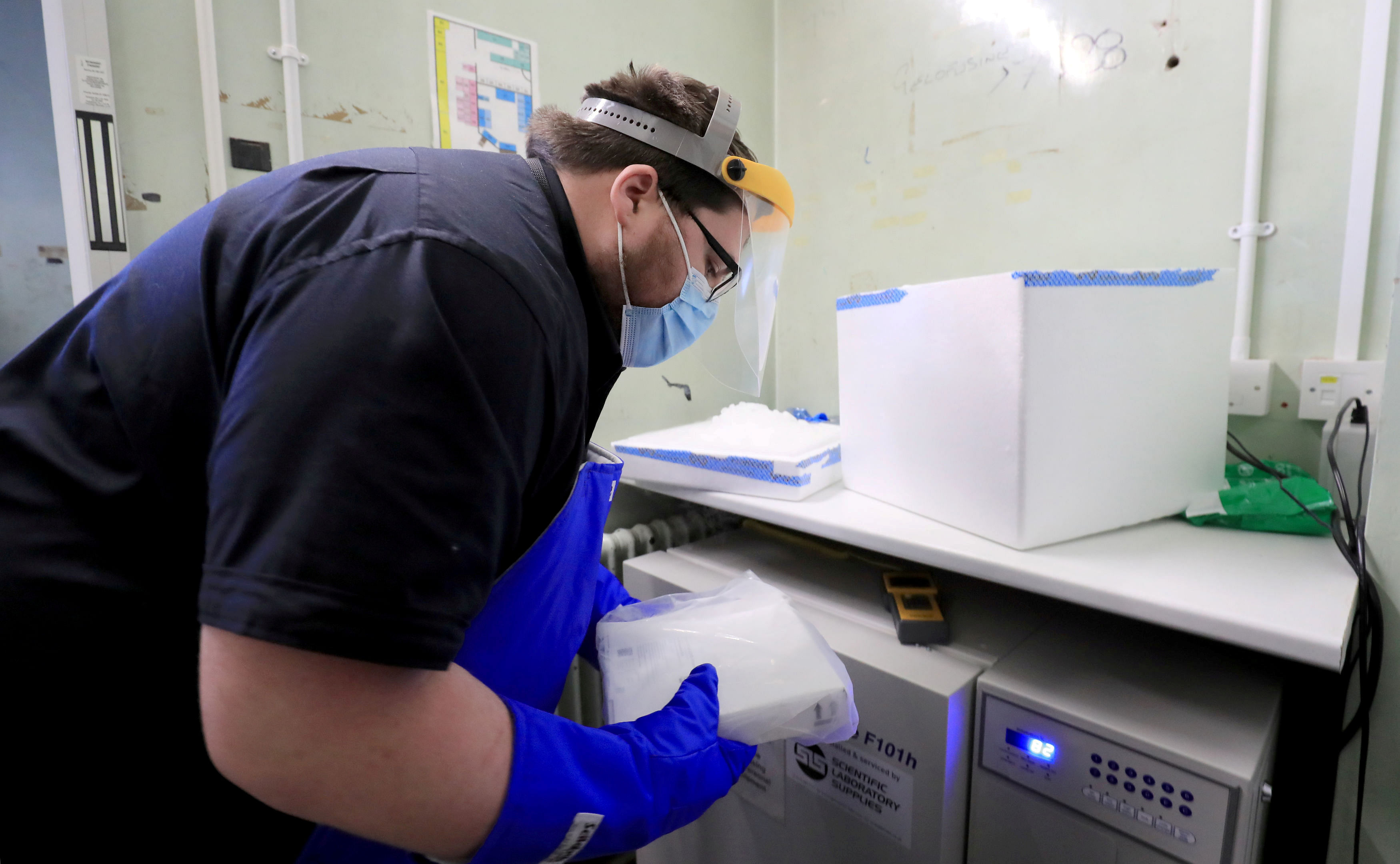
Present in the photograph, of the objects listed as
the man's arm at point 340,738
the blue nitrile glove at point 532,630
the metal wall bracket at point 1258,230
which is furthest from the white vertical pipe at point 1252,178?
the man's arm at point 340,738

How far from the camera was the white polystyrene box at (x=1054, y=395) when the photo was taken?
2.42 ft

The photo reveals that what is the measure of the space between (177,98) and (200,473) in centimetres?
92

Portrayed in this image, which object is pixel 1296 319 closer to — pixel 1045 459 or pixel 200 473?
pixel 1045 459

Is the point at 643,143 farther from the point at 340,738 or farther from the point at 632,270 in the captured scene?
the point at 340,738

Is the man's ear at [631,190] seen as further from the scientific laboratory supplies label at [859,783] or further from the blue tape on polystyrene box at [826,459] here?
the scientific laboratory supplies label at [859,783]

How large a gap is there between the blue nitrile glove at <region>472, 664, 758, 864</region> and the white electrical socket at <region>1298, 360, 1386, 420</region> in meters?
1.07

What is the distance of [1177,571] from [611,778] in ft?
2.24

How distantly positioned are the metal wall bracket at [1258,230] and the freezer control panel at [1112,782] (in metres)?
0.92

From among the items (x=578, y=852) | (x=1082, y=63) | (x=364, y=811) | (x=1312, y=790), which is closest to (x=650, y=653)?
(x=578, y=852)

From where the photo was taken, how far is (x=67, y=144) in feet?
2.98

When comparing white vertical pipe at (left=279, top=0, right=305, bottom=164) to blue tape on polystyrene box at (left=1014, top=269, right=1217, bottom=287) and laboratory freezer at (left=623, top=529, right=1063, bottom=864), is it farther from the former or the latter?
blue tape on polystyrene box at (left=1014, top=269, right=1217, bottom=287)

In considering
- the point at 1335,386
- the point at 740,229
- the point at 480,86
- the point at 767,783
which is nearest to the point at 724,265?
the point at 740,229

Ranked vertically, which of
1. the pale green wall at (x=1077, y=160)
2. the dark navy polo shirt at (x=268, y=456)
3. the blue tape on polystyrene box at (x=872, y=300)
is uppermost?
the pale green wall at (x=1077, y=160)

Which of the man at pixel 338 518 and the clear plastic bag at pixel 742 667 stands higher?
the man at pixel 338 518
